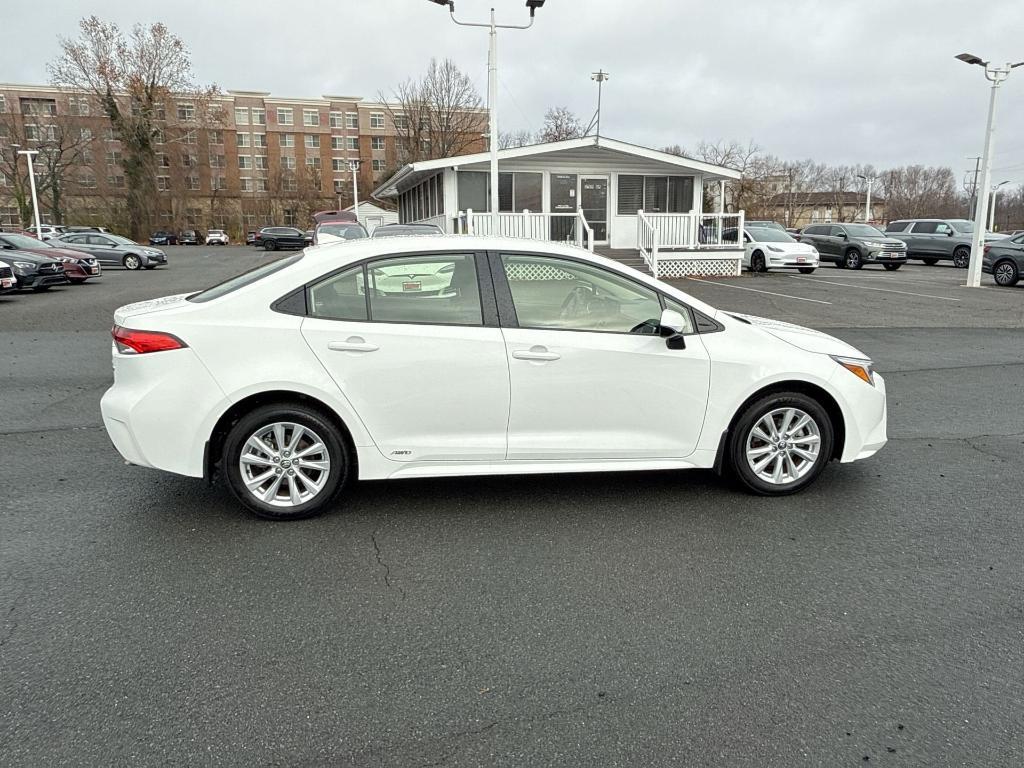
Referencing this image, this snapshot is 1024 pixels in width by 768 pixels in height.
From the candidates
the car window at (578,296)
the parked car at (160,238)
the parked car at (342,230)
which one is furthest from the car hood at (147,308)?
the parked car at (160,238)

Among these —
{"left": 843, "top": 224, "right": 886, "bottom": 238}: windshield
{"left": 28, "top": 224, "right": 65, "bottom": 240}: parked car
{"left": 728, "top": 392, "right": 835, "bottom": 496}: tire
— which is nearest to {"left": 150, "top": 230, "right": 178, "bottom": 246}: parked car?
{"left": 28, "top": 224, "right": 65, "bottom": 240}: parked car

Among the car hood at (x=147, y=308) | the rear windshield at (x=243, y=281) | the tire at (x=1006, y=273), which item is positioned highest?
the rear windshield at (x=243, y=281)

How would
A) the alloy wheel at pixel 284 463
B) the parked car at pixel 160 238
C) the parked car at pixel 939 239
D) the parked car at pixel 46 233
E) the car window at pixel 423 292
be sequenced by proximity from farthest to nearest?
1. the parked car at pixel 160 238
2. the parked car at pixel 46 233
3. the parked car at pixel 939 239
4. the car window at pixel 423 292
5. the alloy wheel at pixel 284 463

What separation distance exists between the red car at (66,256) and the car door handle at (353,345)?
19.2 metres

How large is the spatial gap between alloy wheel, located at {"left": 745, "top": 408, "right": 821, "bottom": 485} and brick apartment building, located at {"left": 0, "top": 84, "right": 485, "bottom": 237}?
58698 millimetres

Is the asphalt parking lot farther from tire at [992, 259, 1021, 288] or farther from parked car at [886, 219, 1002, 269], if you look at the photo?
parked car at [886, 219, 1002, 269]

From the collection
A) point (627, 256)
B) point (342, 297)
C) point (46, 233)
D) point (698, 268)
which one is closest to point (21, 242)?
point (627, 256)

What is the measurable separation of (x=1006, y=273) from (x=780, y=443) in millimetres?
20264

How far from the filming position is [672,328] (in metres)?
4.21

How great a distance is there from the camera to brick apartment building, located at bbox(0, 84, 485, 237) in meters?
60.0

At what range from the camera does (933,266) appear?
3056 cm

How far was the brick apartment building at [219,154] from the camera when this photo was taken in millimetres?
60031

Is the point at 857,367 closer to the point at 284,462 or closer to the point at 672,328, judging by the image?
the point at 672,328

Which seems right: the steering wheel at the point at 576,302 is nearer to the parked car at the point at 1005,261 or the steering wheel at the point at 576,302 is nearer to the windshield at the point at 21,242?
the parked car at the point at 1005,261
